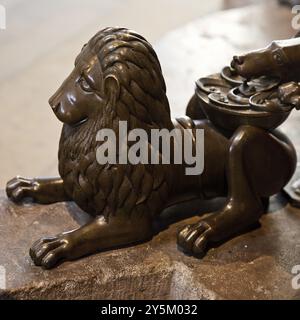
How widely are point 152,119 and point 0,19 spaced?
7.89 ft

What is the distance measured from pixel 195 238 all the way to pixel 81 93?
0.36 m

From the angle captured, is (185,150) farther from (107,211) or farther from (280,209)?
(280,209)

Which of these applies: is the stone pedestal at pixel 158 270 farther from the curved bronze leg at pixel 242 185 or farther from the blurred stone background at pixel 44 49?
the blurred stone background at pixel 44 49

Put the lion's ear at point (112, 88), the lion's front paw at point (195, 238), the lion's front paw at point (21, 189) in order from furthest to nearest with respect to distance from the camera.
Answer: the lion's front paw at point (21, 189), the lion's front paw at point (195, 238), the lion's ear at point (112, 88)

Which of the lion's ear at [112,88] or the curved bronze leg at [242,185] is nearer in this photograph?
the lion's ear at [112,88]

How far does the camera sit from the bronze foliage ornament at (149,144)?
124 centimetres

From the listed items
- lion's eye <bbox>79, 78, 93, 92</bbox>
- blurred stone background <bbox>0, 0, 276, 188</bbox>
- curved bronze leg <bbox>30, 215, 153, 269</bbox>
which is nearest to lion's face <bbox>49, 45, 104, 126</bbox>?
lion's eye <bbox>79, 78, 93, 92</bbox>

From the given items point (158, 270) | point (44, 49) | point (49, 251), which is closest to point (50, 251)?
point (49, 251)

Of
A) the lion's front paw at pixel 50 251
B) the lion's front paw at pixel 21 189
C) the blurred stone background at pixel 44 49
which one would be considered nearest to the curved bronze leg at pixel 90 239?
the lion's front paw at pixel 50 251

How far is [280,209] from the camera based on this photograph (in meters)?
1.50

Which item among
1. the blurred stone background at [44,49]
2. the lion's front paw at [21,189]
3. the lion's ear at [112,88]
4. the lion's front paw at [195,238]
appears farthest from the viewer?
the blurred stone background at [44,49]

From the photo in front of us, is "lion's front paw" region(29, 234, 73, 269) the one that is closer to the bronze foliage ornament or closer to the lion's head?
the bronze foliage ornament

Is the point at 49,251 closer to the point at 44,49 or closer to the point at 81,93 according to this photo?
the point at 81,93

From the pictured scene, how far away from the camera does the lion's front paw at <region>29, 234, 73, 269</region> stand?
4.18 ft
